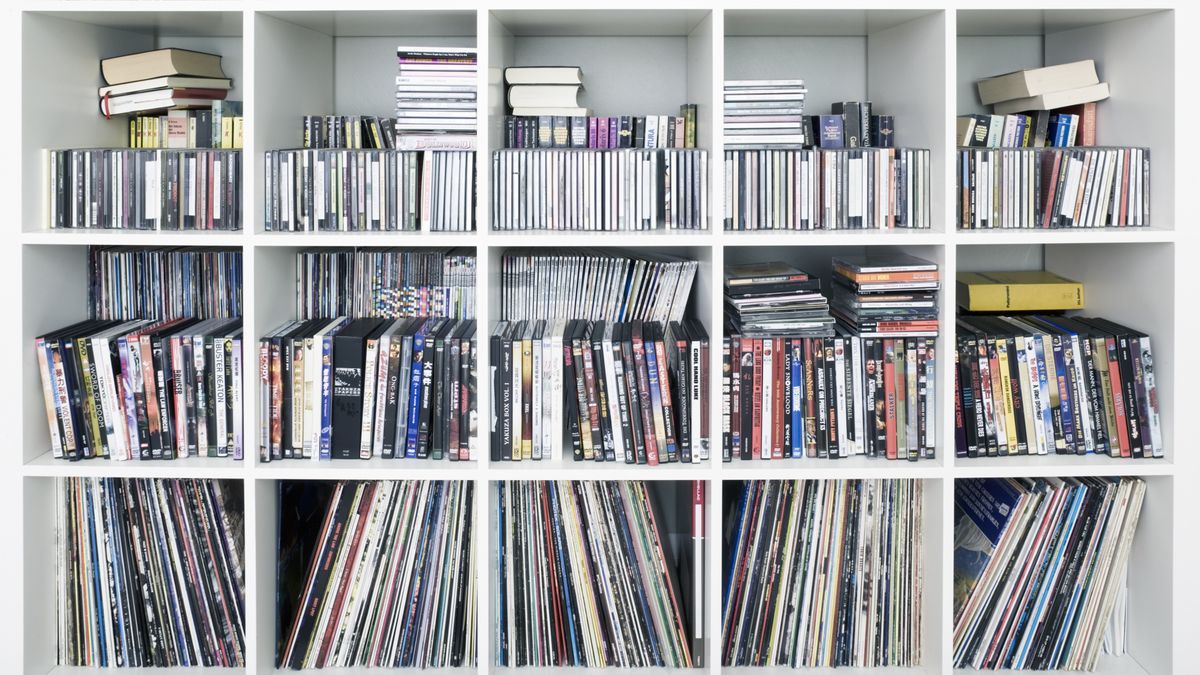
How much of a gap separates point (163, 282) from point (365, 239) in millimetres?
597

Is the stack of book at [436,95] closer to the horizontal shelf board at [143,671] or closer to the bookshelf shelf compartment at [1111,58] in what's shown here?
the bookshelf shelf compartment at [1111,58]

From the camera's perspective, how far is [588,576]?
7.15 ft

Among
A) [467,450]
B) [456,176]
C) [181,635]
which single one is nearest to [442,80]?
[456,176]

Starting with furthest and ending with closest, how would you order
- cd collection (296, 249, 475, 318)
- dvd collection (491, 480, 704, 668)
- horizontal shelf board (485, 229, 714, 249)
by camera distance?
cd collection (296, 249, 475, 318) → dvd collection (491, 480, 704, 668) → horizontal shelf board (485, 229, 714, 249)

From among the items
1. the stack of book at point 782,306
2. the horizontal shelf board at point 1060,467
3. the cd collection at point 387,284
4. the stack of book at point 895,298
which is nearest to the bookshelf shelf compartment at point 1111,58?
the stack of book at point 895,298

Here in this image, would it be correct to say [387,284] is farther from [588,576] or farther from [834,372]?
[834,372]

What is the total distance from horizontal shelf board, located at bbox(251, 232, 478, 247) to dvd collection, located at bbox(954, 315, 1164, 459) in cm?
101

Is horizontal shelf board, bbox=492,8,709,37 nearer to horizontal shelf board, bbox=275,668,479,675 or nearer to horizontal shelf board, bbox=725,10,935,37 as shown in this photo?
horizontal shelf board, bbox=725,10,935,37

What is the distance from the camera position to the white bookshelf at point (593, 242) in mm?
1995

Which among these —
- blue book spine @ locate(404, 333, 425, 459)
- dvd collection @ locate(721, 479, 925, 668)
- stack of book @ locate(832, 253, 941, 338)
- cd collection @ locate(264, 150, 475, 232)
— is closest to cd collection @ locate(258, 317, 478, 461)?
blue book spine @ locate(404, 333, 425, 459)

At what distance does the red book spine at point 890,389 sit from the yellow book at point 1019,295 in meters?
0.35

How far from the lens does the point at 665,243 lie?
77.7 inches

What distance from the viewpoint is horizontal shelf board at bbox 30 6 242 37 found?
1986 mm
